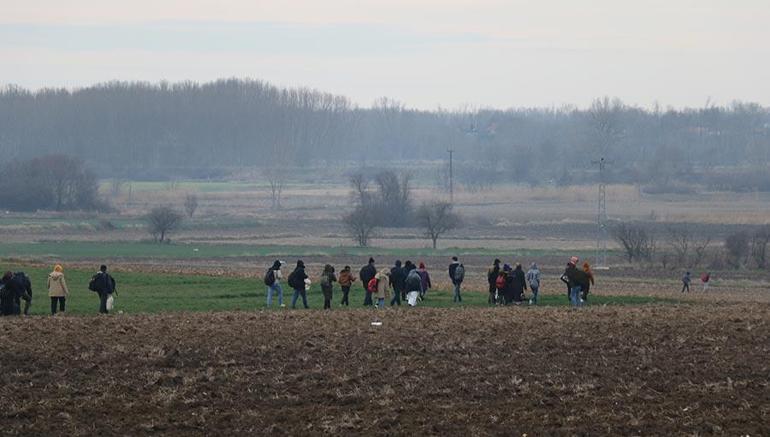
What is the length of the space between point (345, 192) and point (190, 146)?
4951cm

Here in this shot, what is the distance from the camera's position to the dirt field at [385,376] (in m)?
17.8

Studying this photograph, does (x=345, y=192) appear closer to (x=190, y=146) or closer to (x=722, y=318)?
(x=190, y=146)

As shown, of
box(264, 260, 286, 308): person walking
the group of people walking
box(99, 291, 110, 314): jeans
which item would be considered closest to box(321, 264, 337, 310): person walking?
box(264, 260, 286, 308): person walking

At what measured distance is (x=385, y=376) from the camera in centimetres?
2061

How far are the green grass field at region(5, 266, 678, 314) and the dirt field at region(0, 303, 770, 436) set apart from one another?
547 cm

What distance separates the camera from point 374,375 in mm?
20672

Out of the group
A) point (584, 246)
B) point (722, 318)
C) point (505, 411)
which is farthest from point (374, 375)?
point (584, 246)

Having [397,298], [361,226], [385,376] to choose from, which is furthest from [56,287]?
[361,226]

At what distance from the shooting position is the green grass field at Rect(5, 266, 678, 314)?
108 ft

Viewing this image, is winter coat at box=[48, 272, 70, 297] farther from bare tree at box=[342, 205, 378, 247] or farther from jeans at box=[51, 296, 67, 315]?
bare tree at box=[342, 205, 378, 247]

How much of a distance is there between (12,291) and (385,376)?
11587 millimetres

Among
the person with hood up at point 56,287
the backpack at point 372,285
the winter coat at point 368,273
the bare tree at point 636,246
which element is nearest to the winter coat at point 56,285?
the person with hood up at point 56,287

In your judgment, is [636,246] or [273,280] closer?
[273,280]

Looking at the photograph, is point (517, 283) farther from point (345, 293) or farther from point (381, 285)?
point (345, 293)
